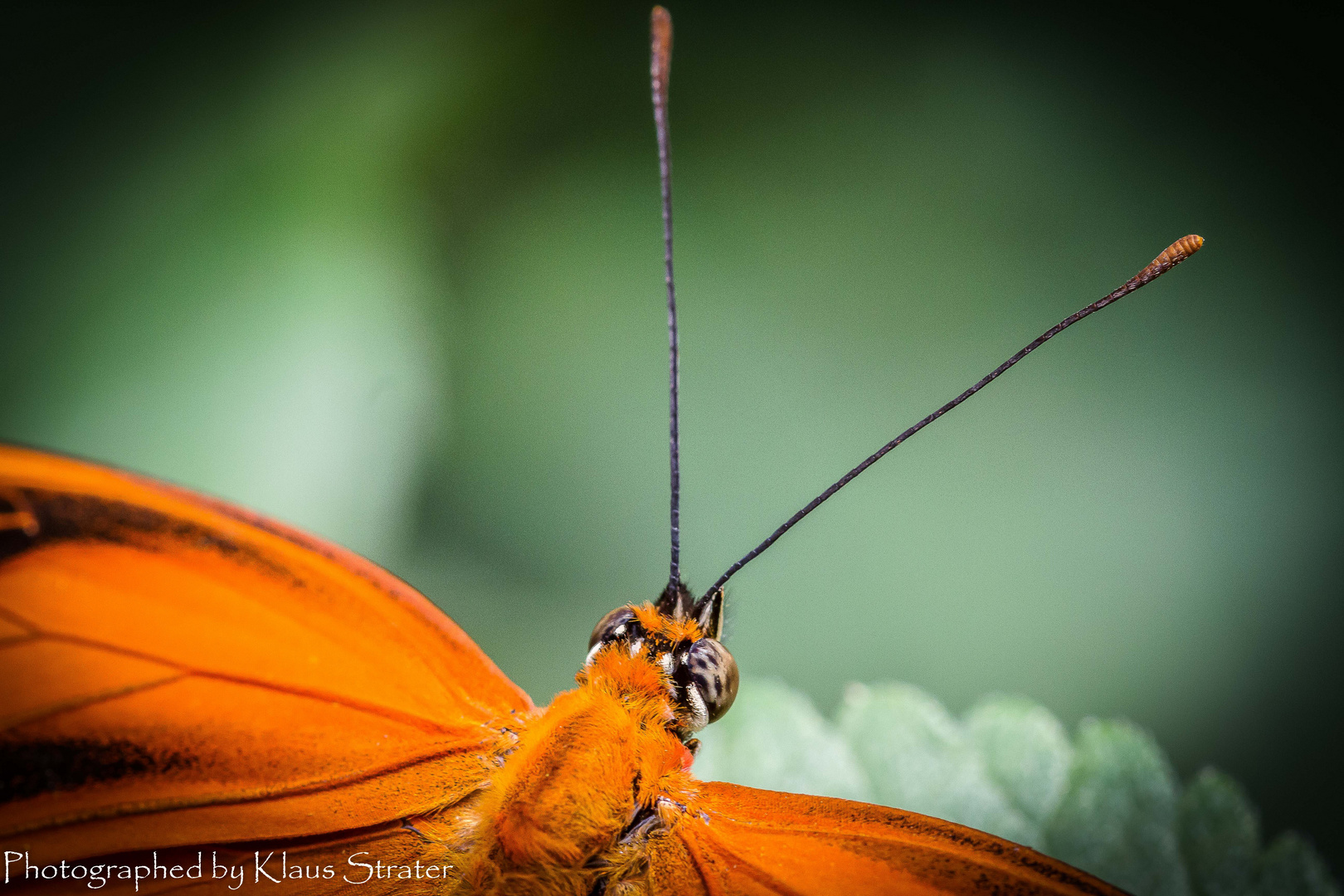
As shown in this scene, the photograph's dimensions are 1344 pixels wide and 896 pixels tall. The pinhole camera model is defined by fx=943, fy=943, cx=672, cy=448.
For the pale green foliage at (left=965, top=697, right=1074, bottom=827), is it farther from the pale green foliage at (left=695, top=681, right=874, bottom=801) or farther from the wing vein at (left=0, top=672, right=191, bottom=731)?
the wing vein at (left=0, top=672, right=191, bottom=731)

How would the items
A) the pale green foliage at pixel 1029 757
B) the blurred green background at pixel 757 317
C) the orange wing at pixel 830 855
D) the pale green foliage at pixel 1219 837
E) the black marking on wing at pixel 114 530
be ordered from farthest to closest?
1. the blurred green background at pixel 757 317
2. the pale green foliage at pixel 1029 757
3. the pale green foliage at pixel 1219 837
4. the black marking on wing at pixel 114 530
5. the orange wing at pixel 830 855

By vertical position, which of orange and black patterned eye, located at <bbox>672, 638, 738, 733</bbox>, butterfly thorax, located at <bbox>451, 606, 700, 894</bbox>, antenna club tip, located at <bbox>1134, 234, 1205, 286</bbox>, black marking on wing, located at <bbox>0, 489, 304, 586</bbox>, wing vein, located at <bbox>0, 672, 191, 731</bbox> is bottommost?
butterfly thorax, located at <bbox>451, 606, 700, 894</bbox>

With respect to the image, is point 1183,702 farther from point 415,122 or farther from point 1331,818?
point 415,122

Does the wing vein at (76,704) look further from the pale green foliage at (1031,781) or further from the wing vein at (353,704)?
the pale green foliage at (1031,781)

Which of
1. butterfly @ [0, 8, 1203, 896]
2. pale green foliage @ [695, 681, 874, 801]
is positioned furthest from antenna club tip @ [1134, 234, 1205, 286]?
pale green foliage @ [695, 681, 874, 801]

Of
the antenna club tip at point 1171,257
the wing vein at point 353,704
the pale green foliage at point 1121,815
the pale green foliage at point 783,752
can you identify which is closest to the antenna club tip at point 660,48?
the antenna club tip at point 1171,257

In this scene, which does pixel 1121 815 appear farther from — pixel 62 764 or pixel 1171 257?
pixel 62 764

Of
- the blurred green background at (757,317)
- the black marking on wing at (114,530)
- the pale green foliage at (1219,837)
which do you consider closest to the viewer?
the black marking on wing at (114,530)

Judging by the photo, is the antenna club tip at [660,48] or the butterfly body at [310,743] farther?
the antenna club tip at [660,48]
